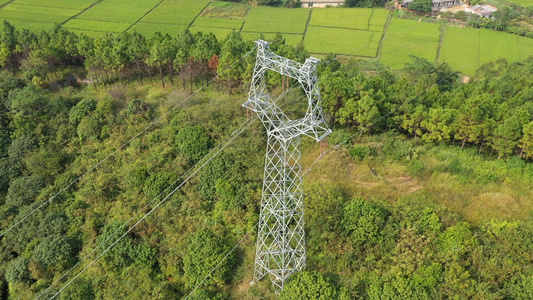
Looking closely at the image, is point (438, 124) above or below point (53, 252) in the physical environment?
above

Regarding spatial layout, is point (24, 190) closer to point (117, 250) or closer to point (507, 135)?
point (117, 250)

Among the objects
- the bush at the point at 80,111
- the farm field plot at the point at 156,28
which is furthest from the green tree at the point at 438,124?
the farm field plot at the point at 156,28

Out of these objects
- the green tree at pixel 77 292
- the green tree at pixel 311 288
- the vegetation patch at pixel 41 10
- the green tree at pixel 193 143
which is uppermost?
the vegetation patch at pixel 41 10

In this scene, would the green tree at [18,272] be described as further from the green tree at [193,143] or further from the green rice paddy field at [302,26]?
the green rice paddy field at [302,26]

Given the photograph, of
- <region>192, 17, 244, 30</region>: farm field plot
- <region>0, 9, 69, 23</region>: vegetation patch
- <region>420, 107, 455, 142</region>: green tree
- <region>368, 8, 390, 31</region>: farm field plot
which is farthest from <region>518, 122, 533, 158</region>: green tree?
<region>0, 9, 69, 23</region>: vegetation patch

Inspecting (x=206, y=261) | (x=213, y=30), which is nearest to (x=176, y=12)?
(x=213, y=30)

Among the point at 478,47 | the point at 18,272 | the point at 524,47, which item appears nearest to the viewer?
the point at 18,272
